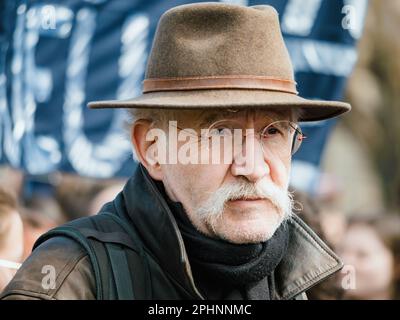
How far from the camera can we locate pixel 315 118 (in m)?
3.42

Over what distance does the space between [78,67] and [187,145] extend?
2458 mm

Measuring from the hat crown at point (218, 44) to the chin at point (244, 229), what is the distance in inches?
17.8

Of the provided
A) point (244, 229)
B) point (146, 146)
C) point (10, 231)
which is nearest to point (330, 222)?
point (10, 231)

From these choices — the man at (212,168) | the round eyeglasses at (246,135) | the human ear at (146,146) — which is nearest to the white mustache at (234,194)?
the man at (212,168)

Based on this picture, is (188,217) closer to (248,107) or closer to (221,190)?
(221,190)

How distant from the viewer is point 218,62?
303 cm

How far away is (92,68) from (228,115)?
8.11 ft

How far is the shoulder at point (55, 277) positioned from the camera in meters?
2.78

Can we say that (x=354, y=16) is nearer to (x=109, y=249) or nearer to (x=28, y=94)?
(x=28, y=94)

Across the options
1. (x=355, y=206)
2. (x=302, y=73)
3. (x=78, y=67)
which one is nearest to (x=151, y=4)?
(x=78, y=67)

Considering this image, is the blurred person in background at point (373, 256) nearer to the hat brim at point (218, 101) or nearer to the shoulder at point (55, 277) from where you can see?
the hat brim at point (218, 101)

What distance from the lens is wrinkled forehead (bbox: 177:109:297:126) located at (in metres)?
3.02

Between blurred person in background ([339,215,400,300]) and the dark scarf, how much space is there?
2.14 metres

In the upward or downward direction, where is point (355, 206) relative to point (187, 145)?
downward
